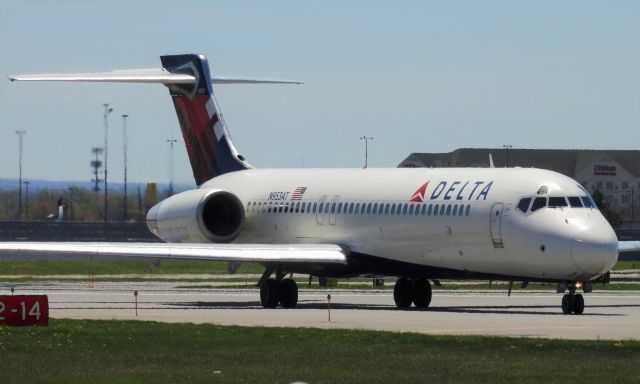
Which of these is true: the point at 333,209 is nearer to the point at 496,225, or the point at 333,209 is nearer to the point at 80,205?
the point at 496,225

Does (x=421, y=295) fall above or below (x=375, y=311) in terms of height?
above

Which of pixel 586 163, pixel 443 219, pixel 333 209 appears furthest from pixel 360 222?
pixel 586 163

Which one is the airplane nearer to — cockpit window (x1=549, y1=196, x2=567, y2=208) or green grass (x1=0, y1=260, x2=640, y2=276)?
cockpit window (x1=549, y1=196, x2=567, y2=208)

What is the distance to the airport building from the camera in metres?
167

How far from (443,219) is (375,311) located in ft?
9.55

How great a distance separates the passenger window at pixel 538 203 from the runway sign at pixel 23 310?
1264 centimetres

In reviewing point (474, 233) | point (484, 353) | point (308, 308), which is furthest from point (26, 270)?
point (484, 353)

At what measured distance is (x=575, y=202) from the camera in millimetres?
40812

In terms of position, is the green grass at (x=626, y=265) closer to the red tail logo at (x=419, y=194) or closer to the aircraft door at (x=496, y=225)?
the red tail logo at (x=419, y=194)

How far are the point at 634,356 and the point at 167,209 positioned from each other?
24591 mm

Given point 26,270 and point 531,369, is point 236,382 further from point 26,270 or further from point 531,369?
point 26,270

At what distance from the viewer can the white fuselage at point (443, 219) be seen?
4003cm

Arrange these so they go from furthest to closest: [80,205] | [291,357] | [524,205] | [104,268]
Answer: [80,205]
[104,268]
[524,205]
[291,357]

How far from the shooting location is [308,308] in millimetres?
45281
